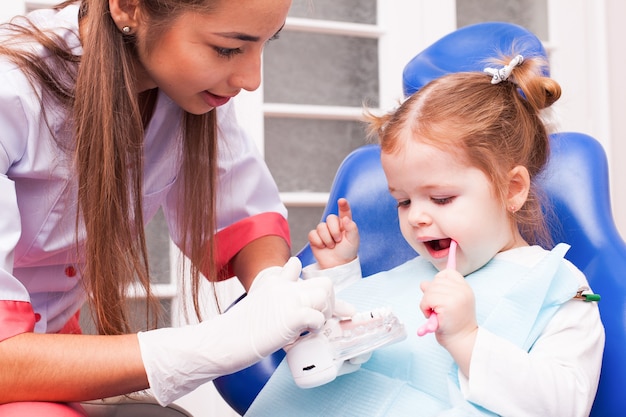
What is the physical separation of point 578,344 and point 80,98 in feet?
2.53

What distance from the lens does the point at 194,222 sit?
131 cm

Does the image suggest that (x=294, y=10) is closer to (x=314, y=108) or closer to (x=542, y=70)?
(x=314, y=108)

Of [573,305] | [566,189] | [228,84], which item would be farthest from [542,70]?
[228,84]

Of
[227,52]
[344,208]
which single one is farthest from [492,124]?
[227,52]

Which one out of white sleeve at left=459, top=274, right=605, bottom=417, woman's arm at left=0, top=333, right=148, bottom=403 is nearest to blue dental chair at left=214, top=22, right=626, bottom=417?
white sleeve at left=459, top=274, right=605, bottom=417

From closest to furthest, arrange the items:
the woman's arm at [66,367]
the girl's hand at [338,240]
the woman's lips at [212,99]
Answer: the woman's arm at [66,367], the woman's lips at [212,99], the girl's hand at [338,240]

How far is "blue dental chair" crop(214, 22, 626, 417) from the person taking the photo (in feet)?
3.79

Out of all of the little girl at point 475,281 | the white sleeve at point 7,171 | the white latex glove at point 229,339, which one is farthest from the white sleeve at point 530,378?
the white sleeve at point 7,171

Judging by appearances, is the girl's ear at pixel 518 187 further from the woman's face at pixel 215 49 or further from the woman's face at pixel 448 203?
the woman's face at pixel 215 49

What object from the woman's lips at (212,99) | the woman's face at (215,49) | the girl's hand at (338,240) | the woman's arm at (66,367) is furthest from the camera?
the girl's hand at (338,240)

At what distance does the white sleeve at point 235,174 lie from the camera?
1444 millimetres

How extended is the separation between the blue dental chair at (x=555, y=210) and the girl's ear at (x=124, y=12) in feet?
1.75

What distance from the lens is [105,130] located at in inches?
43.8

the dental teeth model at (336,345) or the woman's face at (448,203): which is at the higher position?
the woman's face at (448,203)
